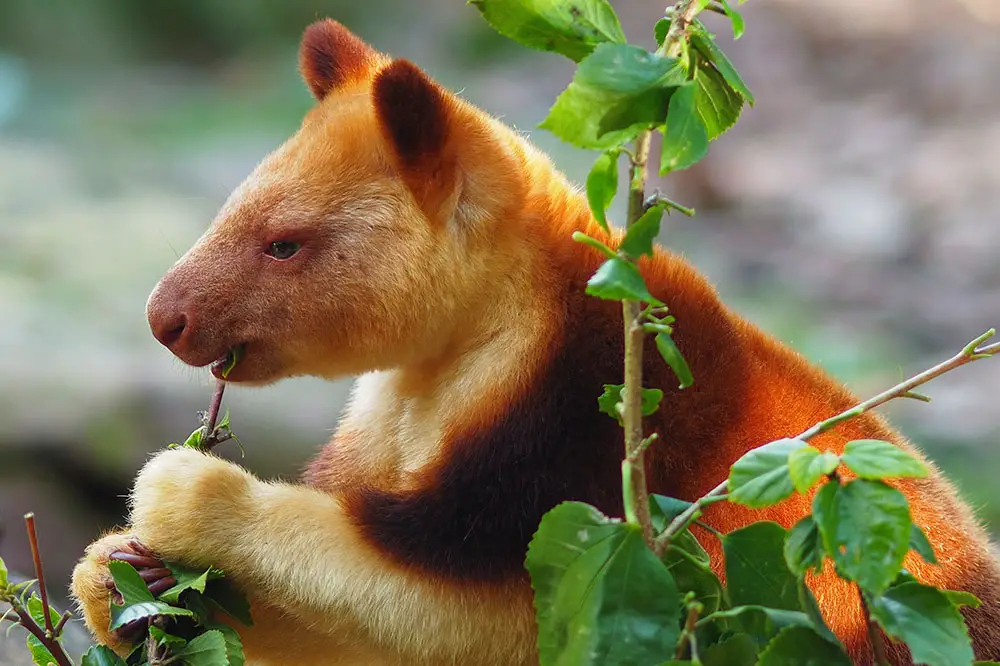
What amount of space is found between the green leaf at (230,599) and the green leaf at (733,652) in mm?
862

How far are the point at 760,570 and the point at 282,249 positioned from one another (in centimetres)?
107

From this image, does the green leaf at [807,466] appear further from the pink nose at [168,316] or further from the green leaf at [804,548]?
the pink nose at [168,316]

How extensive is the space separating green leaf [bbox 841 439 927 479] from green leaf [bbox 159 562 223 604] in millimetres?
1112

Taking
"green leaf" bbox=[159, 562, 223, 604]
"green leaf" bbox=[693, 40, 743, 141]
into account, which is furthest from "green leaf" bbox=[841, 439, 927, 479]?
"green leaf" bbox=[159, 562, 223, 604]

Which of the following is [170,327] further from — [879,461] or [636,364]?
[879,461]

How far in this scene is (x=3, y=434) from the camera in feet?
17.6

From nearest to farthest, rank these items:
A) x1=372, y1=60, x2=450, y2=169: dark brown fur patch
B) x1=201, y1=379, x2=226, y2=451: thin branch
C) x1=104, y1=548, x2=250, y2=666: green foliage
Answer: x1=104, y1=548, x2=250, y2=666: green foliage < x1=372, y1=60, x2=450, y2=169: dark brown fur patch < x1=201, y1=379, x2=226, y2=451: thin branch

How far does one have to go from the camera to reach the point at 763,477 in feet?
4.99

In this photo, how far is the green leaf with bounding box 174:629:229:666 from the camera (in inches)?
75.9

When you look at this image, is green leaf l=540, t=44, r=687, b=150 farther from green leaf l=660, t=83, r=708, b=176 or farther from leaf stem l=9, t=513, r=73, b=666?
leaf stem l=9, t=513, r=73, b=666

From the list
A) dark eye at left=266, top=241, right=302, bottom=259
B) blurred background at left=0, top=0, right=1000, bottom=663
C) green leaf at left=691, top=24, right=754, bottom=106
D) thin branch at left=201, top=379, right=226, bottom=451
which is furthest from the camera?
blurred background at left=0, top=0, right=1000, bottom=663

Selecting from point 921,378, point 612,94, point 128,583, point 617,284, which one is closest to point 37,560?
point 128,583

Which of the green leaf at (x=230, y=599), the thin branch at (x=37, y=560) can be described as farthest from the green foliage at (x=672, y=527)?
the thin branch at (x=37, y=560)

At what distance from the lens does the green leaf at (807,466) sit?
1.44 m
